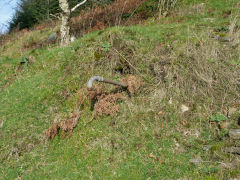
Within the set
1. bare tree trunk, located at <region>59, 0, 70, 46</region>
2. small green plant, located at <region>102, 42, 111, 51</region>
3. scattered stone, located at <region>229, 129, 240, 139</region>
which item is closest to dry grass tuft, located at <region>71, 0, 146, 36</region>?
bare tree trunk, located at <region>59, 0, 70, 46</region>

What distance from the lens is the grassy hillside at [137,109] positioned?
4551 mm

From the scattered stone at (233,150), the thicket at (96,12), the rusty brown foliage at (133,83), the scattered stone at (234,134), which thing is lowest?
the scattered stone at (233,150)

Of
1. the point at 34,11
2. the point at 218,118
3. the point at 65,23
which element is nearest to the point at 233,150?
the point at 218,118

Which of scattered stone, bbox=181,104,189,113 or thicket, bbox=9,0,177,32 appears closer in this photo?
scattered stone, bbox=181,104,189,113

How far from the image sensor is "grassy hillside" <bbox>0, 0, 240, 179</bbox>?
4.55 meters

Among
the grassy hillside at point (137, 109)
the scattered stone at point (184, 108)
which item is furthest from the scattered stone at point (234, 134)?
the scattered stone at point (184, 108)

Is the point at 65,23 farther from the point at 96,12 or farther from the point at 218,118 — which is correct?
the point at 218,118

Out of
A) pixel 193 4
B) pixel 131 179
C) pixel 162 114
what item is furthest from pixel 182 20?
pixel 131 179

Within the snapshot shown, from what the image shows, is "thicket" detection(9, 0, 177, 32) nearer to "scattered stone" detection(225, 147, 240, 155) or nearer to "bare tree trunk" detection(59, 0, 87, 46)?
"bare tree trunk" detection(59, 0, 87, 46)

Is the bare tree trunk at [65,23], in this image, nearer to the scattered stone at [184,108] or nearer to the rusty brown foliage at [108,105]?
the rusty brown foliage at [108,105]

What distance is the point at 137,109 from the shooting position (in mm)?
5516

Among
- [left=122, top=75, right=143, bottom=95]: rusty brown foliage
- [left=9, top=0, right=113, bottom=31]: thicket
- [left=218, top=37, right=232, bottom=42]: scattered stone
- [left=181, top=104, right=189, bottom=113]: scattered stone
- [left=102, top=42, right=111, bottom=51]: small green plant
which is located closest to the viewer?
[left=181, top=104, right=189, bottom=113]: scattered stone

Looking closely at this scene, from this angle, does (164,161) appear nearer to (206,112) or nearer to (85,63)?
(206,112)

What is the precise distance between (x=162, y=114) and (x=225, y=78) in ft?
5.53
